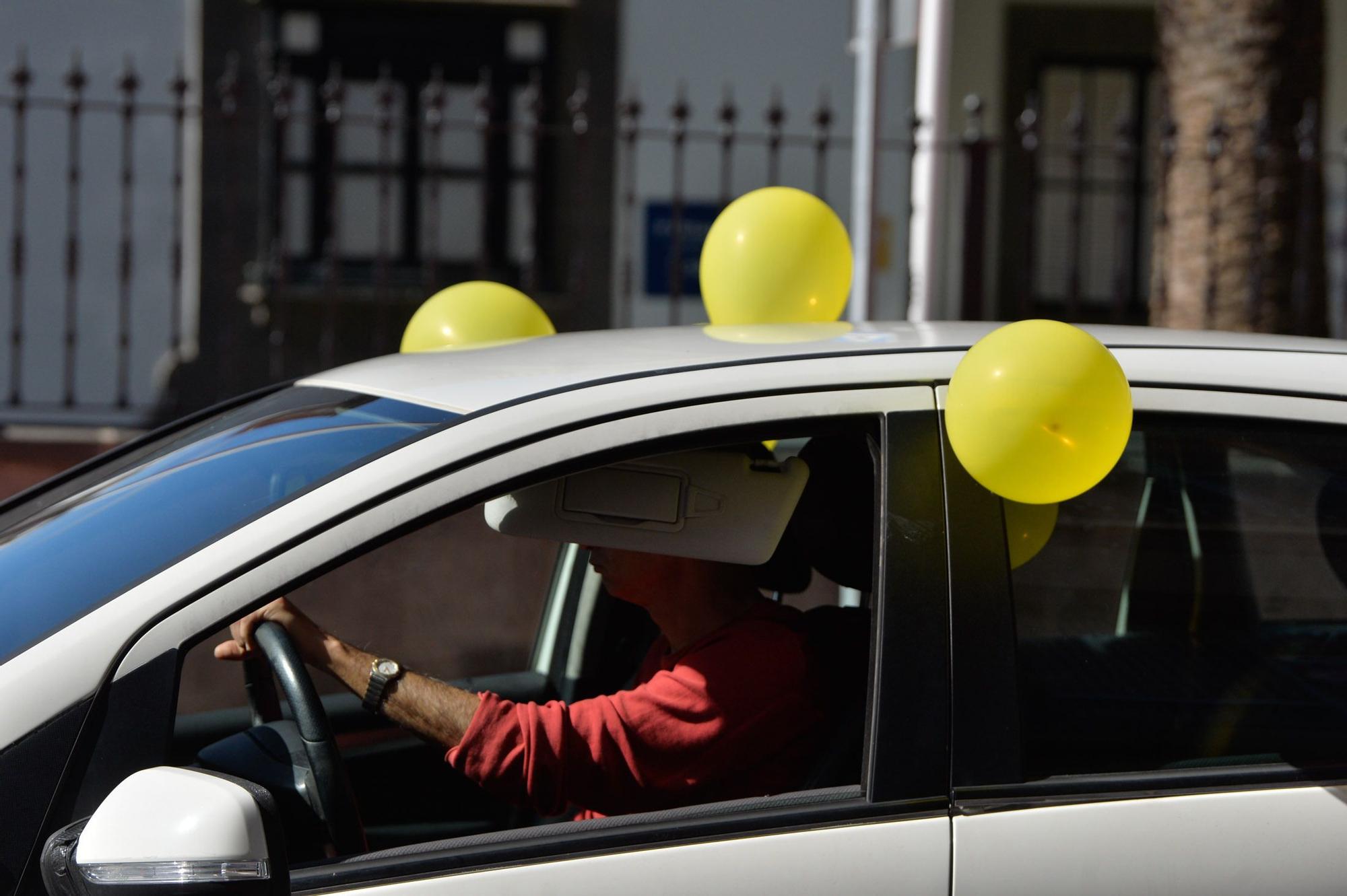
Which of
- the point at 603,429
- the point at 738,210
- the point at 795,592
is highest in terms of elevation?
the point at 738,210

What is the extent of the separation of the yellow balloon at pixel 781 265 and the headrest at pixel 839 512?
72 cm

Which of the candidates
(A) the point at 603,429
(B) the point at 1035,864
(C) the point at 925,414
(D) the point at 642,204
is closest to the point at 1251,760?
(B) the point at 1035,864

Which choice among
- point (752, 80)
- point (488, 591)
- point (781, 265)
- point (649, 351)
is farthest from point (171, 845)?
point (752, 80)

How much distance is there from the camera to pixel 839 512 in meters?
1.85

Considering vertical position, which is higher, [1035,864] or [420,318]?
[420,318]

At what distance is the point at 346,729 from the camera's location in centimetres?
240

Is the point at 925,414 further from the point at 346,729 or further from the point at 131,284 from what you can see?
the point at 131,284

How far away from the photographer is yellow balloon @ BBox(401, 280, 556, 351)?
2641 millimetres

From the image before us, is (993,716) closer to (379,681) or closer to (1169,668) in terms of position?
(1169,668)

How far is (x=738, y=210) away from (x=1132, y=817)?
1580mm

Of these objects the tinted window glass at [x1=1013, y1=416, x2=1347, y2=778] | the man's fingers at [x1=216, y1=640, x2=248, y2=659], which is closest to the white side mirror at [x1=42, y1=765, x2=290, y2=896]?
the man's fingers at [x1=216, y1=640, x2=248, y2=659]

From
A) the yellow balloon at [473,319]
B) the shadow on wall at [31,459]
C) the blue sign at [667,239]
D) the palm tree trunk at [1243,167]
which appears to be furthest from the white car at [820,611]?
the blue sign at [667,239]

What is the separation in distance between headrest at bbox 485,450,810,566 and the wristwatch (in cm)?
24

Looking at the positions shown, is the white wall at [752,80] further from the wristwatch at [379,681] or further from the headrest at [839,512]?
the wristwatch at [379,681]
